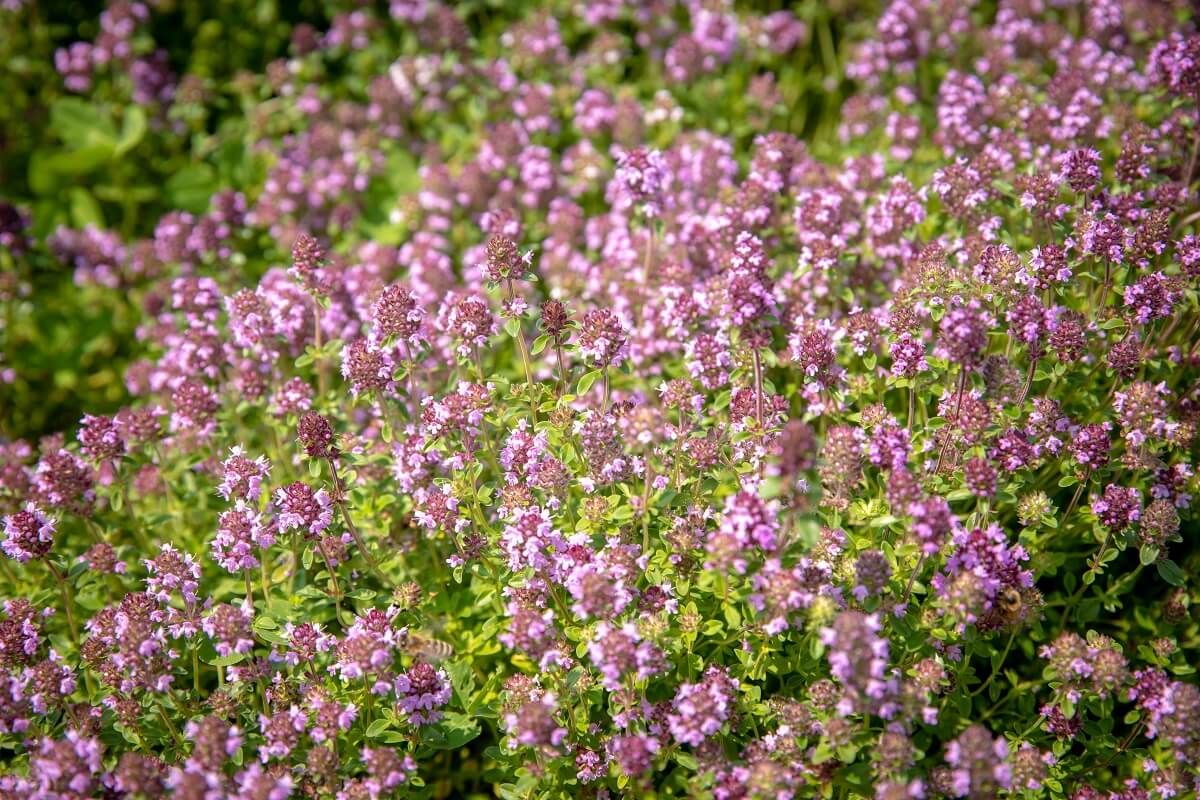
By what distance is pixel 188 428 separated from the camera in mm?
5742

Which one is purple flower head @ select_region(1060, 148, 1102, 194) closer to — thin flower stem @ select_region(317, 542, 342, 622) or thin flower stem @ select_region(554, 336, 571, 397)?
thin flower stem @ select_region(554, 336, 571, 397)

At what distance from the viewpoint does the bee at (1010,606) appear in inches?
172

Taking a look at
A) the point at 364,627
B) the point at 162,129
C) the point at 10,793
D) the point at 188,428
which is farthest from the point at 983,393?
the point at 162,129

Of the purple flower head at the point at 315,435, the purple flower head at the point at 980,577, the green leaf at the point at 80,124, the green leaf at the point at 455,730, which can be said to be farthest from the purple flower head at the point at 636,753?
the green leaf at the point at 80,124

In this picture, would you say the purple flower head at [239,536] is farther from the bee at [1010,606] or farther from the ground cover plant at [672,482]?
the bee at [1010,606]

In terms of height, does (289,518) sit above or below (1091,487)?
above

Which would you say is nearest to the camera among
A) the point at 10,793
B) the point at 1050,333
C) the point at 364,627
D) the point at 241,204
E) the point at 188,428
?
the point at 10,793

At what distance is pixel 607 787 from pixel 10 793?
8.60 ft

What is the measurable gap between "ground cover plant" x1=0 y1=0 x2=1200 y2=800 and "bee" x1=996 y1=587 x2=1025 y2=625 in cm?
1

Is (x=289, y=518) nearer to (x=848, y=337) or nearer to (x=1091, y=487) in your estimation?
(x=848, y=337)

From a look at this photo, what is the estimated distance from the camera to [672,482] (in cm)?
491

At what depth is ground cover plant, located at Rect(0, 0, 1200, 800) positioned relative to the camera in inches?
170

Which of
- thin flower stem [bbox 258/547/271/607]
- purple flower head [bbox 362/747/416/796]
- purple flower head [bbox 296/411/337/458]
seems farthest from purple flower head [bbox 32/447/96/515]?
purple flower head [bbox 362/747/416/796]

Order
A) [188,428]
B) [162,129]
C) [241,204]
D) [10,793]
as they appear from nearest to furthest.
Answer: [10,793]
[188,428]
[241,204]
[162,129]
